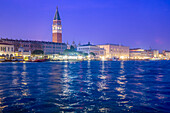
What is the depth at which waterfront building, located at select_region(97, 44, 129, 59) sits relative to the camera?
15575 cm

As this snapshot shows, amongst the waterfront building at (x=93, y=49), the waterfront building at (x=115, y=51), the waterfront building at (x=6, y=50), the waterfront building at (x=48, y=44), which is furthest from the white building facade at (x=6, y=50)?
the waterfront building at (x=115, y=51)

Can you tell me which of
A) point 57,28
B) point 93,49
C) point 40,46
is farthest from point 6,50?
point 57,28

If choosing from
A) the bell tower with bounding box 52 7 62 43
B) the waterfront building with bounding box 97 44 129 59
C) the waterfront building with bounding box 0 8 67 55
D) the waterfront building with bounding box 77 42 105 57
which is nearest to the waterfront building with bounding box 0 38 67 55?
the waterfront building with bounding box 0 8 67 55

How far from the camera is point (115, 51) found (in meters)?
162

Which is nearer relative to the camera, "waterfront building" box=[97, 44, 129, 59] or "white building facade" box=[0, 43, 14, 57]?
"white building facade" box=[0, 43, 14, 57]

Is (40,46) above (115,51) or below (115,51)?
above

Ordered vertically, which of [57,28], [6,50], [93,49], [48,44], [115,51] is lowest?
[6,50]

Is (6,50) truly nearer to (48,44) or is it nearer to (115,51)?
(48,44)

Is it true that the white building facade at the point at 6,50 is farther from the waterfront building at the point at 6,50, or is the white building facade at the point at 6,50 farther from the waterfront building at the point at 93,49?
the waterfront building at the point at 93,49

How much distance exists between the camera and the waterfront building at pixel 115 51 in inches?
6132

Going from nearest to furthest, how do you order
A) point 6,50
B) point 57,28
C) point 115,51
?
point 6,50, point 57,28, point 115,51

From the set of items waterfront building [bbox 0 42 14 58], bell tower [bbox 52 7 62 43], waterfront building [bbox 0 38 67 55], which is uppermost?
bell tower [bbox 52 7 62 43]

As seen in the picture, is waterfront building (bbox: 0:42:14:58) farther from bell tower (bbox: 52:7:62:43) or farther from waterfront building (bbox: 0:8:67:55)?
bell tower (bbox: 52:7:62:43)

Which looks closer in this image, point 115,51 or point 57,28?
point 57,28
